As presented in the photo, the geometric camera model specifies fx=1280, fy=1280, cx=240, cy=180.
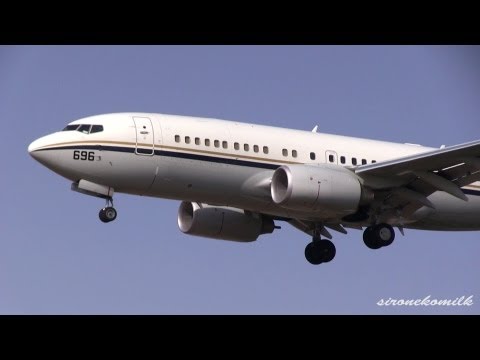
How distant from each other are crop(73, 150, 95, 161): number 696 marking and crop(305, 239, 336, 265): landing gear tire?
10570 millimetres

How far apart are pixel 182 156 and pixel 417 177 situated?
8.72 meters

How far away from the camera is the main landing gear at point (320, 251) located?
50.2 meters

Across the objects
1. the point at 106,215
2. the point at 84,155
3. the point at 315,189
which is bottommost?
the point at 106,215

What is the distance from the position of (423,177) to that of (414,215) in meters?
2.61

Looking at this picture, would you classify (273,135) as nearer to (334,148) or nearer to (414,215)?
(334,148)

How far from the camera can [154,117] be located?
45500 millimetres

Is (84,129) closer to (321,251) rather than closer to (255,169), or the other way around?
(255,169)

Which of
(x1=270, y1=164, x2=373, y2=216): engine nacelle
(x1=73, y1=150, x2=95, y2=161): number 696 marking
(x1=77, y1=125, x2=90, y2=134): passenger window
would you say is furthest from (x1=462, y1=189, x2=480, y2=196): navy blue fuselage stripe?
(x1=77, y1=125, x2=90, y2=134): passenger window

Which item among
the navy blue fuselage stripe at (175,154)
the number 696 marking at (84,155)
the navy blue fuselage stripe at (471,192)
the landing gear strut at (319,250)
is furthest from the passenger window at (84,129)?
the navy blue fuselage stripe at (471,192)

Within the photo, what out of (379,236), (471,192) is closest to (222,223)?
(379,236)

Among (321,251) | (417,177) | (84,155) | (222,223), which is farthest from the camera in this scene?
(321,251)

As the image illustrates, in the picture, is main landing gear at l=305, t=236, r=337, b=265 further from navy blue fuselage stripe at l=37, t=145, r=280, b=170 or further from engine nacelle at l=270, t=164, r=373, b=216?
navy blue fuselage stripe at l=37, t=145, r=280, b=170

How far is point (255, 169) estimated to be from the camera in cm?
4559

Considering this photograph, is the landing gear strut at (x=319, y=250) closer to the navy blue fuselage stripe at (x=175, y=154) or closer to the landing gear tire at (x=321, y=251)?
the landing gear tire at (x=321, y=251)
